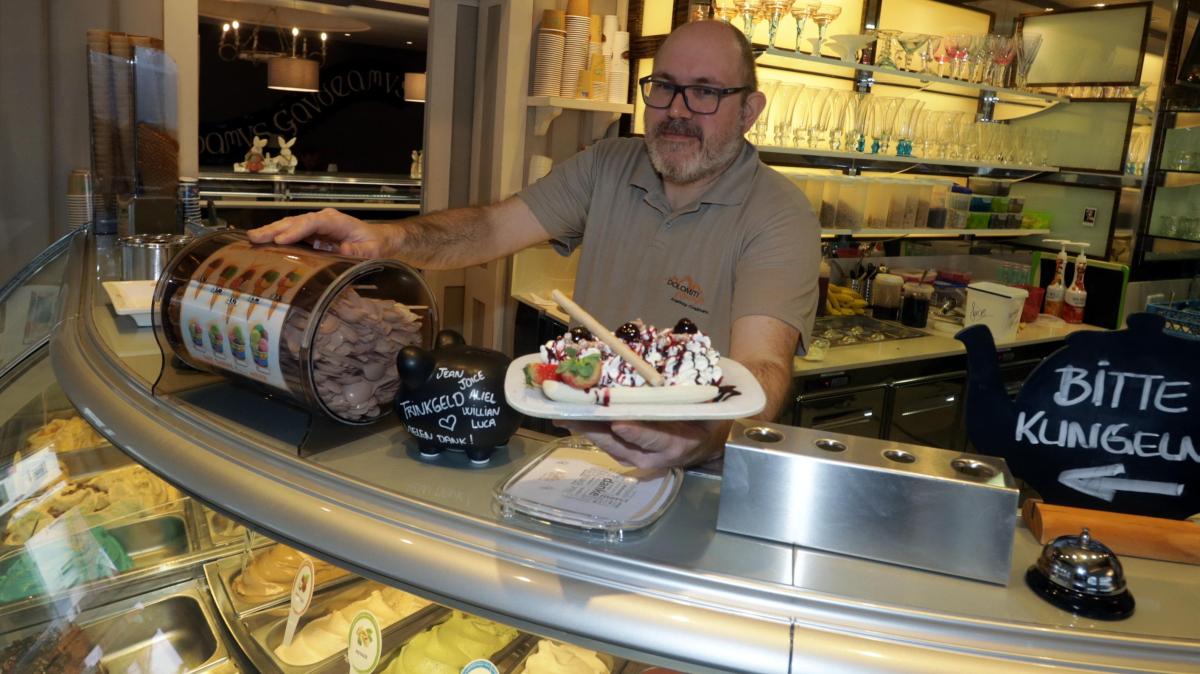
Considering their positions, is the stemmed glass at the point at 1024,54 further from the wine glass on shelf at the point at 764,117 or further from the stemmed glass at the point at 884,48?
the wine glass on shelf at the point at 764,117

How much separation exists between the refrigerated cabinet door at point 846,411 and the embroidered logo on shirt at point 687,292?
1.53 m

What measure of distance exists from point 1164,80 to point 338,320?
18.9 ft

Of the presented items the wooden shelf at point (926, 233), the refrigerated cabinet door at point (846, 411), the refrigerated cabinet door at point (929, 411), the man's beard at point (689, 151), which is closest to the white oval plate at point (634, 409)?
the man's beard at point (689, 151)

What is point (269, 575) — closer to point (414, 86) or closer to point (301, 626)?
point (301, 626)

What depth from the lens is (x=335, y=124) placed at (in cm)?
1388

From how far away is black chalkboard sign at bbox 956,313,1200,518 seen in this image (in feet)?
5.13

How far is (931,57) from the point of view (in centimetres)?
495

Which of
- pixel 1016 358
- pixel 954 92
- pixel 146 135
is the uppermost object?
pixel 954 92

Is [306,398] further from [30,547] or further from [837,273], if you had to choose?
[837,273]

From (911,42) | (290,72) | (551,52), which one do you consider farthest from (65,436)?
(290,72)

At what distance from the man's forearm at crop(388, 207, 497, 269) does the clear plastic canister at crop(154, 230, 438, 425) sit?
682 millimetres

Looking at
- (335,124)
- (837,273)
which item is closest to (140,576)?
(837,273)

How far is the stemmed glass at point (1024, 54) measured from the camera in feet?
17.5

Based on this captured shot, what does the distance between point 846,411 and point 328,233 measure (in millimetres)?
2779
